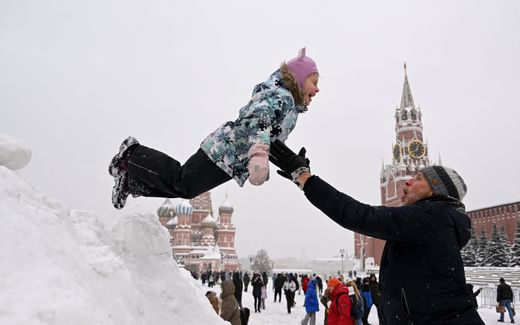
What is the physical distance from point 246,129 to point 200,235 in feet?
190

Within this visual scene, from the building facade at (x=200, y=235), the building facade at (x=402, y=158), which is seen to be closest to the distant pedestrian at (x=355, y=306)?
the building facade at (x=200, y=235)

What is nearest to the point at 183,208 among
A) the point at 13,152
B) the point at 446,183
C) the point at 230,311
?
the point at 230,311

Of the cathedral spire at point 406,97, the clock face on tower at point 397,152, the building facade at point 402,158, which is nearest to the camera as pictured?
the building facade at point 402,158

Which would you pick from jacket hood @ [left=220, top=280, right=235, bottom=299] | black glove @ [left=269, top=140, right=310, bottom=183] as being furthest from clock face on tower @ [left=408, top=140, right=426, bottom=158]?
black glove @ [left=269, top=140, right=310, bottom=183]

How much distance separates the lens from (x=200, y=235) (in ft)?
194

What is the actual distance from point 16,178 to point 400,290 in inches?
83.4

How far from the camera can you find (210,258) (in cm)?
5059

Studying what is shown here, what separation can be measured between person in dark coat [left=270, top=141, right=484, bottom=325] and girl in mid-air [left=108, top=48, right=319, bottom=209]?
0.71 metres

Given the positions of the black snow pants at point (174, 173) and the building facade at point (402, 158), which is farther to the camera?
the building facade at point (402, 158)

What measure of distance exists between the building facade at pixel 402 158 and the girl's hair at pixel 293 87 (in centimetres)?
6264

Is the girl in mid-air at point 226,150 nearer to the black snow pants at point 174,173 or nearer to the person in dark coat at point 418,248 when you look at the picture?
the black snow pants at point 174,173

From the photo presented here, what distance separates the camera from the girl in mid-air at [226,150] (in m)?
2.71

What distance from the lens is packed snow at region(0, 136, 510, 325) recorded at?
59.1 inches

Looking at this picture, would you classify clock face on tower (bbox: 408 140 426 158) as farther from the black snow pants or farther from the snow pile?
the black snow pants
